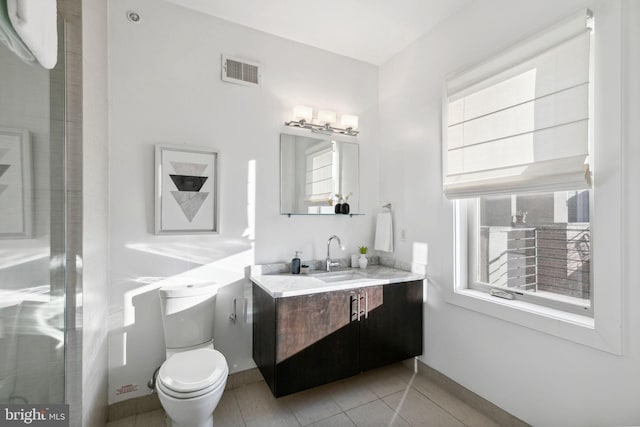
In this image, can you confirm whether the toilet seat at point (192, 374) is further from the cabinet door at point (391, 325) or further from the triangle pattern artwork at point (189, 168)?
the triangle pattern artwork at point (189, 168)

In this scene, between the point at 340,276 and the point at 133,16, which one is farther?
the point at 340,276

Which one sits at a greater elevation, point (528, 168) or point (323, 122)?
point (323, 122)

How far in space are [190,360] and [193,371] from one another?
0.41 feet

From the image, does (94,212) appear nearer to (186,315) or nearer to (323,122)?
(186,315)

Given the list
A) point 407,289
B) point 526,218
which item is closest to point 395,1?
point 526,218

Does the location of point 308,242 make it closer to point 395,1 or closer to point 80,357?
point 80,357

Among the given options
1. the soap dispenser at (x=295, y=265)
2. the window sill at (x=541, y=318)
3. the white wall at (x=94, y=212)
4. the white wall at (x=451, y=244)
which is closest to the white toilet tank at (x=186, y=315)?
the white wall at (x=94, y=212)

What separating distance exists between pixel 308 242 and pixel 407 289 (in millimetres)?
908

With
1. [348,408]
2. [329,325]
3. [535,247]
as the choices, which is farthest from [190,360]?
[535,247]

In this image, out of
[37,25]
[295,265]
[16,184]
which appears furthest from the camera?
[295,265]

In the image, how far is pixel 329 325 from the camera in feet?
6.73

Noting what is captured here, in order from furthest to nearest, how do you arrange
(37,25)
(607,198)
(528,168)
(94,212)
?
1. (528,168)
2. (94,212)
3. (607,198)
4. (37,25)

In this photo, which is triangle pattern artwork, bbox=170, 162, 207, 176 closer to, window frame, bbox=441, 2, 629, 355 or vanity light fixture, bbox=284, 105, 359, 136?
vanity light fixture, bbox=284, 105, 359, 136

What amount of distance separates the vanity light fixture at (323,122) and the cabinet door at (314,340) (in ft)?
4.66
